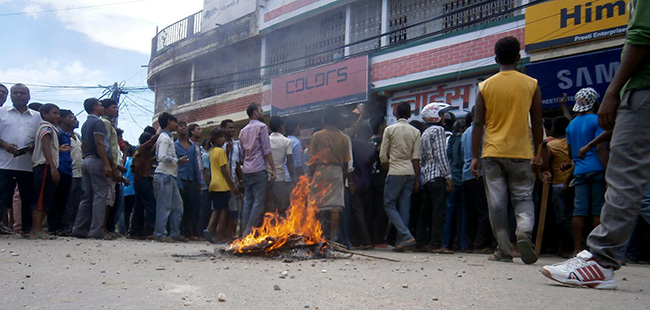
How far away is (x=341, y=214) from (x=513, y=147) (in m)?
2.94

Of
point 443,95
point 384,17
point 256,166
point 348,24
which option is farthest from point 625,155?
point 348,24

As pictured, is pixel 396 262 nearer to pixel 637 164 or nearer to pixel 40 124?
pixel 637 164

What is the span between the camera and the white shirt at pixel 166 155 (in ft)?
25.8

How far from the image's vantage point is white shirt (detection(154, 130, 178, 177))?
7863mm

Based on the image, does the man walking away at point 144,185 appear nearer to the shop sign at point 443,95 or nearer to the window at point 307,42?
the shop sign at point 443,95

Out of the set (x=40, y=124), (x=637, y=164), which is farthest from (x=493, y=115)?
(x=40, y=124)

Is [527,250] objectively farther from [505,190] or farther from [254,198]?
[254,198]

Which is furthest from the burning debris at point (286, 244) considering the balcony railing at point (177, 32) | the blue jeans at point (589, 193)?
the balcony railing at point (177, 32)

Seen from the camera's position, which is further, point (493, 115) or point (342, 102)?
point (342, 102)

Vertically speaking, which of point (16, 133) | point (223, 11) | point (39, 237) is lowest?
point (39, 237)

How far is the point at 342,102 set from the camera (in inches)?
588

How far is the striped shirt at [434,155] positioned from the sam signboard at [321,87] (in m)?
7.35

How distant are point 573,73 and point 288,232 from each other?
7.48m

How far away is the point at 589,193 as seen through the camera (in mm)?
5777
